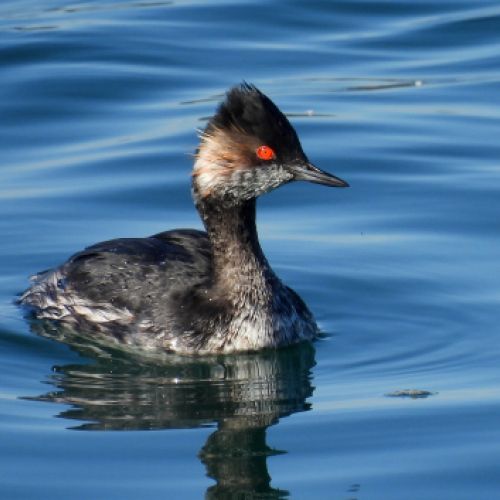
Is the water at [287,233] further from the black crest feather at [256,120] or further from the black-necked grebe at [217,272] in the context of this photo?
the black crest feather at [256,120]

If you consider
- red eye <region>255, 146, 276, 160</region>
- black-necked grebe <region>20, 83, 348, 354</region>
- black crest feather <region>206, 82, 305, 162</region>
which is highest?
black crest feather <region>206, 82, 305, 162</region>

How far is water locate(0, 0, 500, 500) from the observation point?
26.9 ft

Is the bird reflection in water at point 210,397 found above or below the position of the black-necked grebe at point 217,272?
below

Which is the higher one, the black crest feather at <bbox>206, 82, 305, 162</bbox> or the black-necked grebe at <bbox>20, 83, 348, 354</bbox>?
the black crest feather at <bbox>206, 82, 305, 162</bbox>

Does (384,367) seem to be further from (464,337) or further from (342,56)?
(342,56)

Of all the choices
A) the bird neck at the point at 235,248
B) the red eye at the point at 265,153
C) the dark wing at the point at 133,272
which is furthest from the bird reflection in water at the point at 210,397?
the red eye at the point at 265,153

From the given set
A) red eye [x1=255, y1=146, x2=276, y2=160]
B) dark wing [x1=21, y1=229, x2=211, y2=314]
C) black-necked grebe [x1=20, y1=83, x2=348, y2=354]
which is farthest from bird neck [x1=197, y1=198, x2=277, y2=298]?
red eye [x1=255, y1=146, x2=276, y2=160]

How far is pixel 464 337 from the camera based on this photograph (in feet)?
33.6

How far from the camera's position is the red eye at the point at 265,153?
391 inches

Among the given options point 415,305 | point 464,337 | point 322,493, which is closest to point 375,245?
point 415,305

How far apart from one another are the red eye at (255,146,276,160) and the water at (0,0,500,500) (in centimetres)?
129

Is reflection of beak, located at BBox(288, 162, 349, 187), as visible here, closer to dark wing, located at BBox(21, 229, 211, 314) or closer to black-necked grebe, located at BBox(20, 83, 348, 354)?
black-necked grebe, located at BBox(20, 83, 348, 354)

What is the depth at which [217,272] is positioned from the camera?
10445mm

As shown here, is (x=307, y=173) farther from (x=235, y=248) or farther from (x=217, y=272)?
(x=217, y=272)
